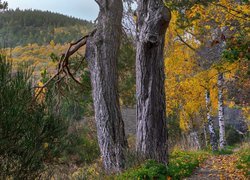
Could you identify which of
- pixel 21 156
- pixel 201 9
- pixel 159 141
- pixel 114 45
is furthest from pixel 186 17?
pixel 21 156

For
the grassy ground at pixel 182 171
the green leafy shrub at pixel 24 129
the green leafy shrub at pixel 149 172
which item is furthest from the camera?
the grassy ground at pixel 182 171

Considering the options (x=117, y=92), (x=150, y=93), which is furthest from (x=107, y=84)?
(x=150, y=93)

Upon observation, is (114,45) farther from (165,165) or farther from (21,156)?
(21,156)

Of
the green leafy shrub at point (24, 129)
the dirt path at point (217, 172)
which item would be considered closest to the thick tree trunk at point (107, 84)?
the dirt path at point (217, 172)

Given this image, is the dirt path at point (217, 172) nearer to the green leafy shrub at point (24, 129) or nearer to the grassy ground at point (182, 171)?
the grassy ground at point (182, 171)

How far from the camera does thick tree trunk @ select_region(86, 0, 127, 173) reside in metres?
8.38

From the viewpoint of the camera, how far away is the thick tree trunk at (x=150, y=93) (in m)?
7.59

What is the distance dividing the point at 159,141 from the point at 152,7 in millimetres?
2869

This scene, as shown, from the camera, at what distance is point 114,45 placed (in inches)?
344

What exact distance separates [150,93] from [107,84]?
1.31m

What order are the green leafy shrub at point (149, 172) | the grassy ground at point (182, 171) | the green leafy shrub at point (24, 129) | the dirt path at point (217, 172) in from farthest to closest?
the dirt path at point (217, 172) → the grassy ground at point (182, 171) → the green leafy shrub at point (149, 172) → the green leafy shrub at point (24, 129)

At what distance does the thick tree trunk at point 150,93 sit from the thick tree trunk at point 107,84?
82cm

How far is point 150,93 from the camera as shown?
7680 mm

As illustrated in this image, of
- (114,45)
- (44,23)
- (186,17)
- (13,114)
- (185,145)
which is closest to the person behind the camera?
(13,114)
